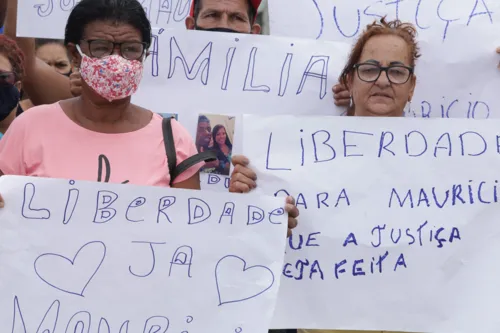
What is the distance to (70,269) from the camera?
112 inches

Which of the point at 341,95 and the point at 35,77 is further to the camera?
the point at 35,77

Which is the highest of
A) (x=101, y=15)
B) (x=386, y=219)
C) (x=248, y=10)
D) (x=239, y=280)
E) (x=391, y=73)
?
(x=248, y=10)

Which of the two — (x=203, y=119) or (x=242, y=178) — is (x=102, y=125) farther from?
(x=203, y=119)

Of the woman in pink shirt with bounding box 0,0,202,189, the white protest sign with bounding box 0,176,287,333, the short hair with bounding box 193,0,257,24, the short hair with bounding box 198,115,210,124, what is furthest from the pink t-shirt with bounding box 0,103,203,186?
the short hair with bounding box 193,0,257,24

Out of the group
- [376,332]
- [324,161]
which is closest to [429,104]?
[324,161]

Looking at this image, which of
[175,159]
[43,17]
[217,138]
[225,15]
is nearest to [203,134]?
[217,138]

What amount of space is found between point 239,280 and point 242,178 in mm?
413

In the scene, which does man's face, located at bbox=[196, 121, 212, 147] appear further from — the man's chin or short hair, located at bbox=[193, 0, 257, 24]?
the man's chin

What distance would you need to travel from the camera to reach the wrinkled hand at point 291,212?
3.02 metres

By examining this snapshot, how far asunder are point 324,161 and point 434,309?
680 millimetres

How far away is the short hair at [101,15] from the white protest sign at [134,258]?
0.63 m

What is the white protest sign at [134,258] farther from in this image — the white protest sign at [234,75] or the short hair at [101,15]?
the white protest sign at [234,75]

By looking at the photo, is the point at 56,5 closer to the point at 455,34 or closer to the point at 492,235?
the point at 455,34

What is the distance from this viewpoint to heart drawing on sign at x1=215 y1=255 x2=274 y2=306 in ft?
9.52
